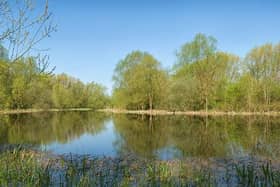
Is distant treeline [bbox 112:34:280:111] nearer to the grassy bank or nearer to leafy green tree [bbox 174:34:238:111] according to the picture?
leafy green tree [bbox 174:34:238:111]

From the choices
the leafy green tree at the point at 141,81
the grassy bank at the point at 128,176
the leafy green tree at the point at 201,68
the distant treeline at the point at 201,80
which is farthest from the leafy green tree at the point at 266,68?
the grassy bank at the point at 128,176

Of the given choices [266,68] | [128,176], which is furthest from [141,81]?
[128,176]

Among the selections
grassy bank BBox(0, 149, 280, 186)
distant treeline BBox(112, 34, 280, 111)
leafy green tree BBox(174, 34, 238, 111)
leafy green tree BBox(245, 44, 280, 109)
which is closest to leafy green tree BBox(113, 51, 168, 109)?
distant treeline BBox(112, 34, 280, 111)

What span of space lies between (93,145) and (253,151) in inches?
393

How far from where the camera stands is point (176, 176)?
7.70 meters

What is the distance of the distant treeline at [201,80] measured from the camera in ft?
146

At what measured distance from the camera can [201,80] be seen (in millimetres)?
50125

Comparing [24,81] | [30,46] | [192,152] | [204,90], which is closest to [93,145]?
[192,152]

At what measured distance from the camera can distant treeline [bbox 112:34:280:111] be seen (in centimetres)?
4456

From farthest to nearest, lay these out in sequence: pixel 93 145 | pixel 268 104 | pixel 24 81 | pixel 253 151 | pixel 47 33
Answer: pixel 268 104 → pixel 93 145 → pixel 253 151 → pixel 24 81 → pixel 47 33

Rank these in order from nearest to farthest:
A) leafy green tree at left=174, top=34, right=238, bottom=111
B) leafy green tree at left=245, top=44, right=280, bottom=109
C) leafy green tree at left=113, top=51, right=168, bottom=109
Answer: leafy green tree at left=245, top=44, right=280, bottom=109 → leafy green tree at left=174, top=34, right=238, bottom=111 → leafy green tree at left=113, top=51, right=168, bottom=109

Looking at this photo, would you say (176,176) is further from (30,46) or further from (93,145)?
(93,145)

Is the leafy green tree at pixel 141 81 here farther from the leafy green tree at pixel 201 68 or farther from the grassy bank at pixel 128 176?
the grassy bank at pixel 128 176

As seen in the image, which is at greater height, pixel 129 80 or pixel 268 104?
pixel 129 80
